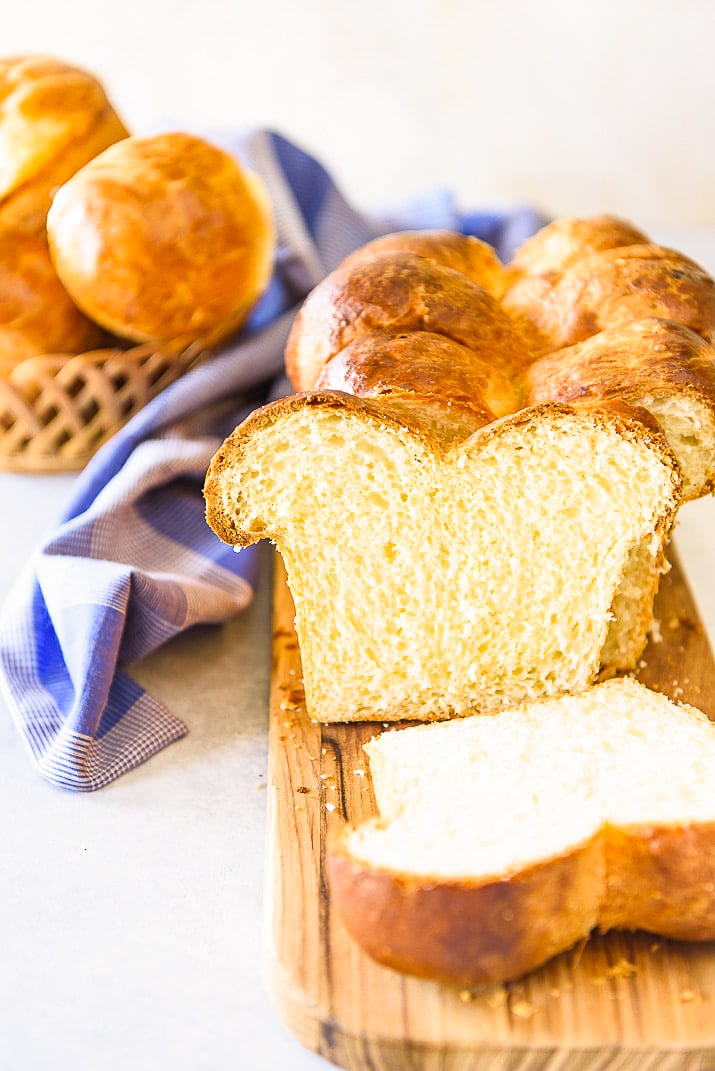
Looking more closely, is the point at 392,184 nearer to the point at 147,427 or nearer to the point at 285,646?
the point at 147,427

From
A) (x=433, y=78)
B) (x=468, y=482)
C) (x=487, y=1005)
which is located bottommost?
(x=487, y=1005)

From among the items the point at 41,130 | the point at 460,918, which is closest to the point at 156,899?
the point at 460,918

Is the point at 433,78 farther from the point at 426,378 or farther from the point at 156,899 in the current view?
the point at 156,899

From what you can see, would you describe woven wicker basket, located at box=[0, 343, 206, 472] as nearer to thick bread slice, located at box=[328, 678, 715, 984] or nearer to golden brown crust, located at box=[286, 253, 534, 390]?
golden brown crust, located at box=[286, 253, 534, 390]

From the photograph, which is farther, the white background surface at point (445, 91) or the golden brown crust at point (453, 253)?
the white background surface at point (445, 91)

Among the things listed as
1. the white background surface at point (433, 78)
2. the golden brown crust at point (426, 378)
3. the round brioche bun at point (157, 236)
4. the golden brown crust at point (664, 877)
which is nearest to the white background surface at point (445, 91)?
the white background surface at point (433, 78)

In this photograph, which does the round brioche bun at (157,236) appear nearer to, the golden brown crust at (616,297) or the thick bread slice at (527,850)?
the golden brown crust at (616,297)
